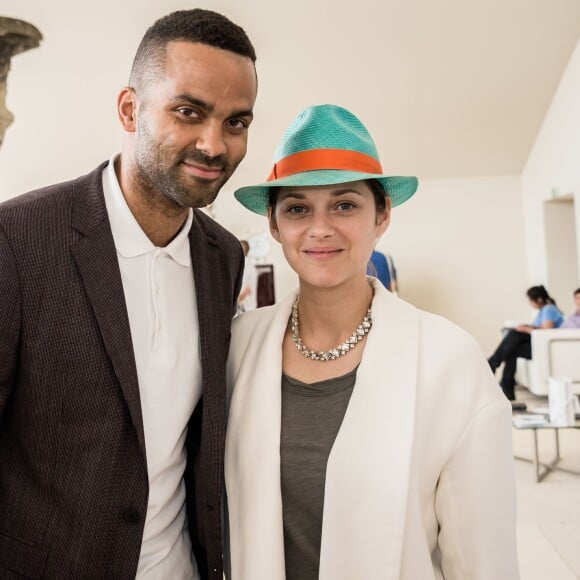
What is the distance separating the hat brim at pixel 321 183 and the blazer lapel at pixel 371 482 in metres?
0.40

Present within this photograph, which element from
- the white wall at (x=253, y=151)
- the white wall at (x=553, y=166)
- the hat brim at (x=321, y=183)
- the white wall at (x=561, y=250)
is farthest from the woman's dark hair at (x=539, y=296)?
the hat brim at (x=321, y=183)

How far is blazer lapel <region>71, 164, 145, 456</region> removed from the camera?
1214mm

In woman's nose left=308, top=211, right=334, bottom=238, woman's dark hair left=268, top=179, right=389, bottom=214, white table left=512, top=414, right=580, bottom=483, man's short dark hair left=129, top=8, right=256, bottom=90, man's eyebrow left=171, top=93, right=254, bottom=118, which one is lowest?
white table left=512, top=414, right=580, bottom=483

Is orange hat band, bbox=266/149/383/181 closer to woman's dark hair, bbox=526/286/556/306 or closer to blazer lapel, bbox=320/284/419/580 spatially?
blazer lapel, bbox=320/284/419/580

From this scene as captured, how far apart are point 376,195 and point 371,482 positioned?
2.07ft

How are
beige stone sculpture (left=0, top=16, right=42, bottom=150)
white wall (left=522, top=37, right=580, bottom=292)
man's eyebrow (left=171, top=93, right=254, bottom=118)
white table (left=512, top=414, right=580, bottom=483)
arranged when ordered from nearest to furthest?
man's eyebrow (left=171, top=93, right=254, bottom=118) < white table (left=512, top=414, right=580, bottom=483) < beige stone sculpture (left=0, top=16, right=42, bottom=150) < white wall (left=522, top=37, right=580, bottom=292)

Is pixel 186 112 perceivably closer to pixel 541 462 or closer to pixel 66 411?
pixel 66 411

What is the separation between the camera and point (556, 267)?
8.23m

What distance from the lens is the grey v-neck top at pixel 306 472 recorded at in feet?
4.29

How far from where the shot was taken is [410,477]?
1232mm

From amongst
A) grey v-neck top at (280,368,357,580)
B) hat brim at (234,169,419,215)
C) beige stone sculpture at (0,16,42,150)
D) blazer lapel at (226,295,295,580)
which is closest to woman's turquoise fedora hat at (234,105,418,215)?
hat brim at (234,169,419,215)

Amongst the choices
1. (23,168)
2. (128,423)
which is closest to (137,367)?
(128,423)

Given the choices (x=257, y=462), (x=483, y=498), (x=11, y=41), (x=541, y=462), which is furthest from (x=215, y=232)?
(x=11, y=41)

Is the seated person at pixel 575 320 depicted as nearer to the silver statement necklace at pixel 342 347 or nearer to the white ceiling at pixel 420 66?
the white ceiling at pixel 420 66
